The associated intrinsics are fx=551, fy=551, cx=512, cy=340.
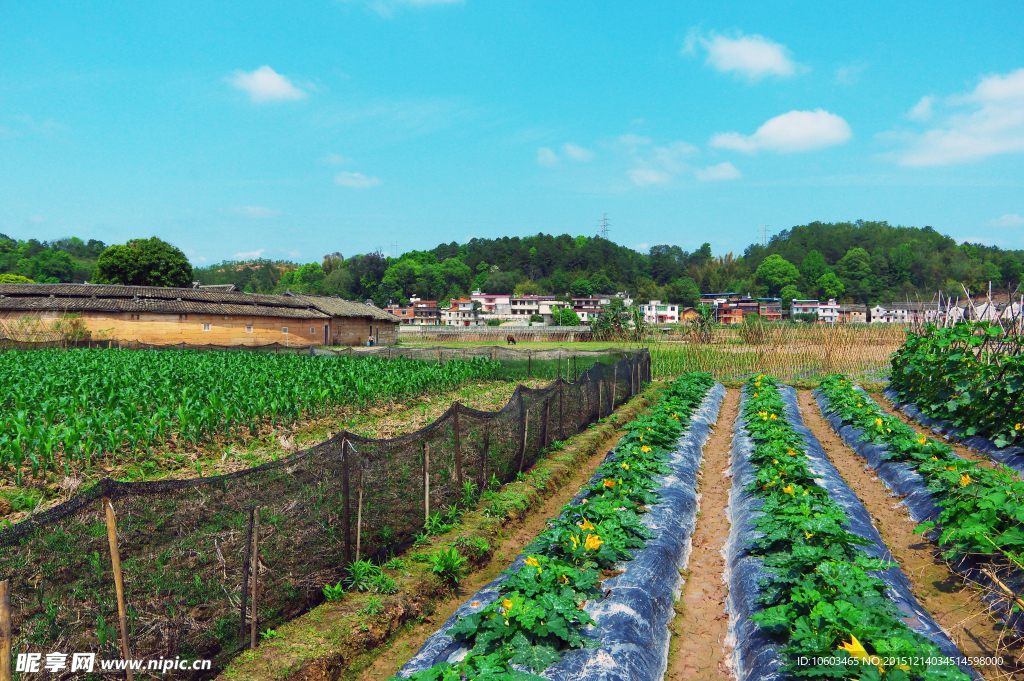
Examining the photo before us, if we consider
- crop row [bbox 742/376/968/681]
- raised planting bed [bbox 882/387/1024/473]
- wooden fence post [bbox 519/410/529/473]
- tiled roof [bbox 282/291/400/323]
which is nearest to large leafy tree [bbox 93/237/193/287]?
tiled roof [bbox 282/291/400/323]

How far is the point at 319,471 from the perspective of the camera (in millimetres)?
5031

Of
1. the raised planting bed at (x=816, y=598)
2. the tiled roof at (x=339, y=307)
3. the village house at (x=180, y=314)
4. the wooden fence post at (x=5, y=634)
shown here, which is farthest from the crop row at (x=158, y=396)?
the tiled roof at (x=339, y=307)

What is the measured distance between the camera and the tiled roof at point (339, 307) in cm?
3991

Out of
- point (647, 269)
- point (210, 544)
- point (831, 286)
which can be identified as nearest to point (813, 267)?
point (831, 286)

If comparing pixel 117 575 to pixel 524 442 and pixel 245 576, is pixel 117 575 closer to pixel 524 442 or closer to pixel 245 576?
pixel 245 576

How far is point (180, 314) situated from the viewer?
31.5 meters

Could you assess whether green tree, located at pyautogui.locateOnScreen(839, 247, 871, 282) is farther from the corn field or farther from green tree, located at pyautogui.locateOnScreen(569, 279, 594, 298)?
the corn field

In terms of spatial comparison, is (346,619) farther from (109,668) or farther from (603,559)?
(603,559)

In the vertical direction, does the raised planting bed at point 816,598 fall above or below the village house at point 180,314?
below

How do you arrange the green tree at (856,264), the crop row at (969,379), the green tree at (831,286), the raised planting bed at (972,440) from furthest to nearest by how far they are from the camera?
1. the green tree at (831,286)
2. the green tree at (856,264)
3. the crop row at (969,379)
4. the raised planting bed at (972,440)

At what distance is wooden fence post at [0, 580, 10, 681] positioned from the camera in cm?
285

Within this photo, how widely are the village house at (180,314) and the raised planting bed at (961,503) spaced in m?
33.2

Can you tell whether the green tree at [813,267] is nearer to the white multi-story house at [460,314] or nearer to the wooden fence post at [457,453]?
the white multi-story house at [460,314]


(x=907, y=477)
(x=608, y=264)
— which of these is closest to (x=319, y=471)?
(x=907, y=477)
